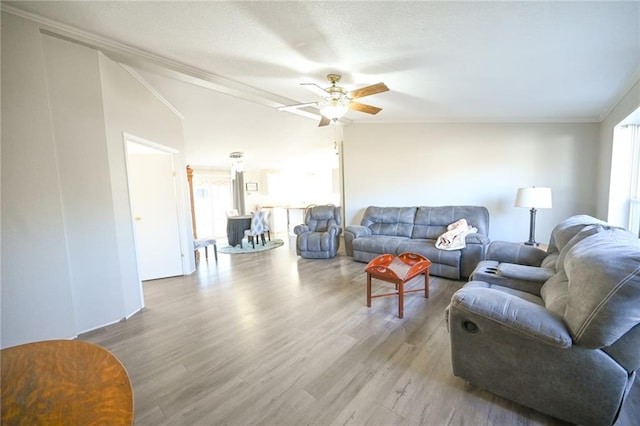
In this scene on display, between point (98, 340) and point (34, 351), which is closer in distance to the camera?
point (34, 351)

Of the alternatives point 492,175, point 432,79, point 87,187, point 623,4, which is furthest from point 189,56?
point 492,175

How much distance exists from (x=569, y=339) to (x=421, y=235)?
3200 millimetres

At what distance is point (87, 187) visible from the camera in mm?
2410

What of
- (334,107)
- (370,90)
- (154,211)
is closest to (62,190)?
(154,211)

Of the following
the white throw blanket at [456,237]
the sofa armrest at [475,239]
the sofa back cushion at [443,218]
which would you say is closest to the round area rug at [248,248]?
the sofa back cushion at [443,218]

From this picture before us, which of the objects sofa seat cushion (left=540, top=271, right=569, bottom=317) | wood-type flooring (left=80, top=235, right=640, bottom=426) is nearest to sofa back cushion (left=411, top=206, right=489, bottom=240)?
wood-type flooring (left=80, top=235, right=640, bottom=426)

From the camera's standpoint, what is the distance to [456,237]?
3.70 metres

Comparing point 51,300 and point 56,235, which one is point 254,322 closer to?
point 51,300

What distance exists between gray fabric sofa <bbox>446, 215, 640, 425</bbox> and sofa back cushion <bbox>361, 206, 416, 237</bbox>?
9.49 feet

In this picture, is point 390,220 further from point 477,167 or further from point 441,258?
point 477,167

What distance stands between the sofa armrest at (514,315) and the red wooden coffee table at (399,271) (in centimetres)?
93

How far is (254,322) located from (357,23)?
2.72 metres

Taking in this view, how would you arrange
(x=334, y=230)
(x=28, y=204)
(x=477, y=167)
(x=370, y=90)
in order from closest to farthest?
1. (x=28, y=204)
2. (x=370, y=90)
3. (x=477, y=167)
4. (x=334, y=230)

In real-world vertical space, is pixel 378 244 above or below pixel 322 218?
below
